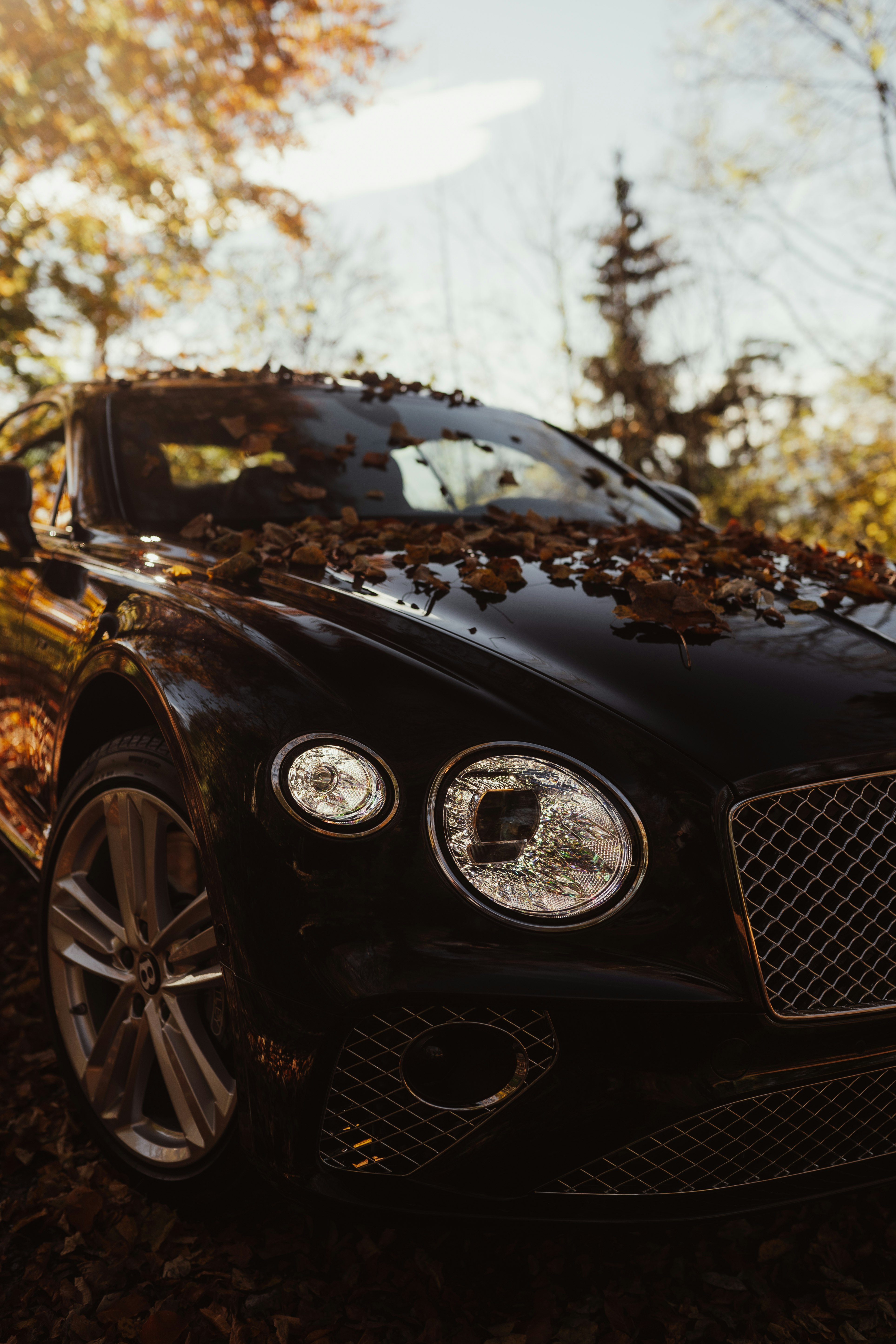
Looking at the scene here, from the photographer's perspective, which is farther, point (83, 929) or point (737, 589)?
point (737, 589)

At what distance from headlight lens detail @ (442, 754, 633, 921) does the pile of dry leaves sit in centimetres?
55

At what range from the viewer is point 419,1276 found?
66.9 inches

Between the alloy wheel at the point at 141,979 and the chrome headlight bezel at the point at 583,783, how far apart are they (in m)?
0.45

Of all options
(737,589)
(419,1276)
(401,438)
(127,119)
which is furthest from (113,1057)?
(127,119)

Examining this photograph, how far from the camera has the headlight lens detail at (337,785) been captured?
1451mm

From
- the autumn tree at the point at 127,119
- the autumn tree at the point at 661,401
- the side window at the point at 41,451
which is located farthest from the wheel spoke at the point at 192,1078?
the autumn tree at the point at 661,401

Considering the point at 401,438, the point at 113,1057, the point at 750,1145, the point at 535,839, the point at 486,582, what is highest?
the point at 401,438

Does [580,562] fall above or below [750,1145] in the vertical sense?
above

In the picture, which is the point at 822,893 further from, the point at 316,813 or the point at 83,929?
the point at 83,929

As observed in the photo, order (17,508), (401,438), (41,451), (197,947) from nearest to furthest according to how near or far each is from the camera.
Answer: (197,947), (17,508), (401,438), (41,451)

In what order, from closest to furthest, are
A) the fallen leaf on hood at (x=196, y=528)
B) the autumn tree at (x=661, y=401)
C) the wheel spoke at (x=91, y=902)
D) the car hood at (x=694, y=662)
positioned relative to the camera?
1. the car hood at (x=694, y=662)
2. the wheel spoke at (x=91, y=902)
3. the fallen leaf on hood at (x=196, y=528)
4. the autumn tree at (x=661, y=401)

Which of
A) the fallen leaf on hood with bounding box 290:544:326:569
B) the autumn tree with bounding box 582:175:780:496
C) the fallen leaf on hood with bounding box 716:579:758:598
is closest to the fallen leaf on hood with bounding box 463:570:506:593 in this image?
the fallen leaf on hood with bounding box 290:544:326:569

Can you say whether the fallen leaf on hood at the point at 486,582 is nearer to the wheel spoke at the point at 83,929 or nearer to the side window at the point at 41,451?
the wheel spoke at the point at 83,929

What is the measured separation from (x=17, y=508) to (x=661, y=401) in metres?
15.5
